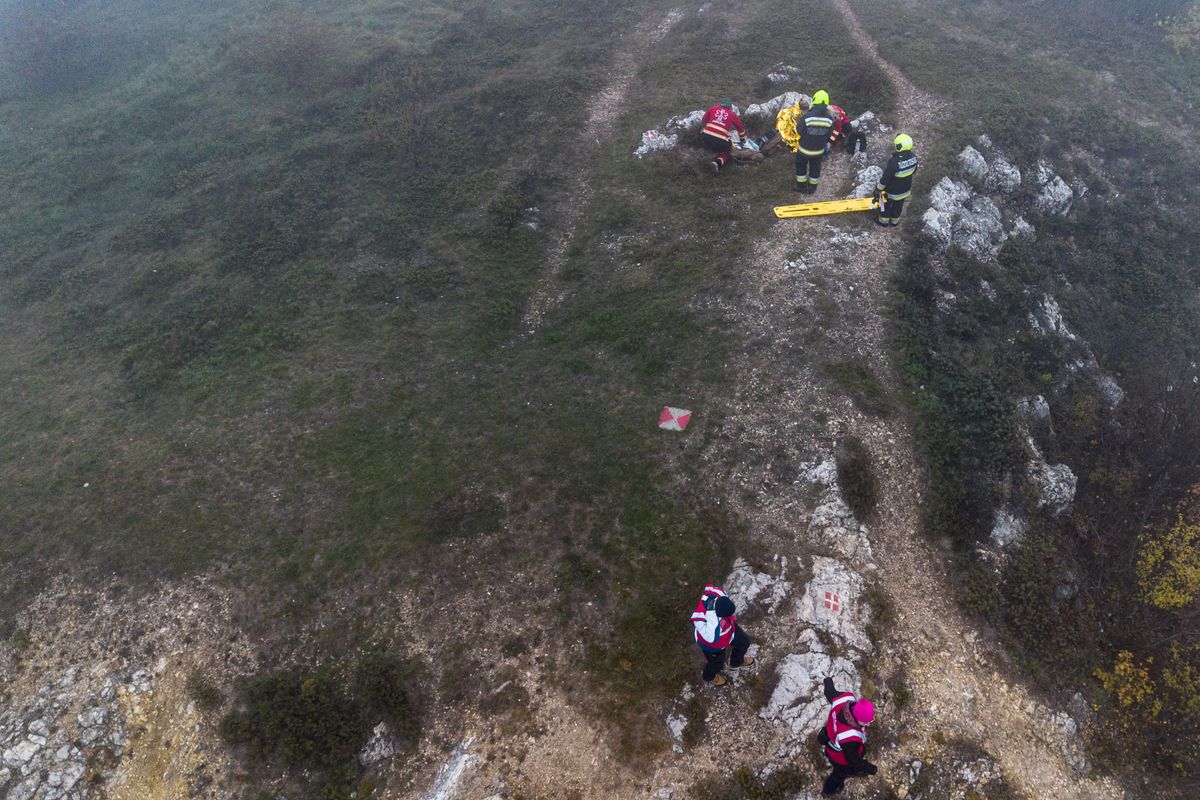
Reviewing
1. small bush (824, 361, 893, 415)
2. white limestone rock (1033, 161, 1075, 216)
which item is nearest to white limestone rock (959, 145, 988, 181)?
white limestone rock (1033, 161, 1075, 216)

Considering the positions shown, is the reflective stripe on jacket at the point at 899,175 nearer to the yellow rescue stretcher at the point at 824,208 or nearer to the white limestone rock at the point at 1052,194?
the yellow rescue stretcher at the point at 824,208

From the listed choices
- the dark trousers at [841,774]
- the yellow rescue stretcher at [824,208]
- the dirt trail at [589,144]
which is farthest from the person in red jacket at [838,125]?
the dark trousers at [841,774]

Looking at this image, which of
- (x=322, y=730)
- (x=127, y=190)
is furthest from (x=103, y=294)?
Answer: (x=322, y=730)

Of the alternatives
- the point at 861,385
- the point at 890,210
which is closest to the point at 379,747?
the point at 861,385

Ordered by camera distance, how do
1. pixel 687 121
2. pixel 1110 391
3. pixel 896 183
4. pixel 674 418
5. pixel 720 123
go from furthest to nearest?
pixel 687 121 < pixel 720 123 < pixel 896 183 < pixel 1110 391 < pixel 674 418

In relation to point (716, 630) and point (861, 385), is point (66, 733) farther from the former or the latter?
point (861, 385)

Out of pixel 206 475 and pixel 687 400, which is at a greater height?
pixel 687 400

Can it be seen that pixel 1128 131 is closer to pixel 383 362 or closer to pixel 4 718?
pixel 383 362
